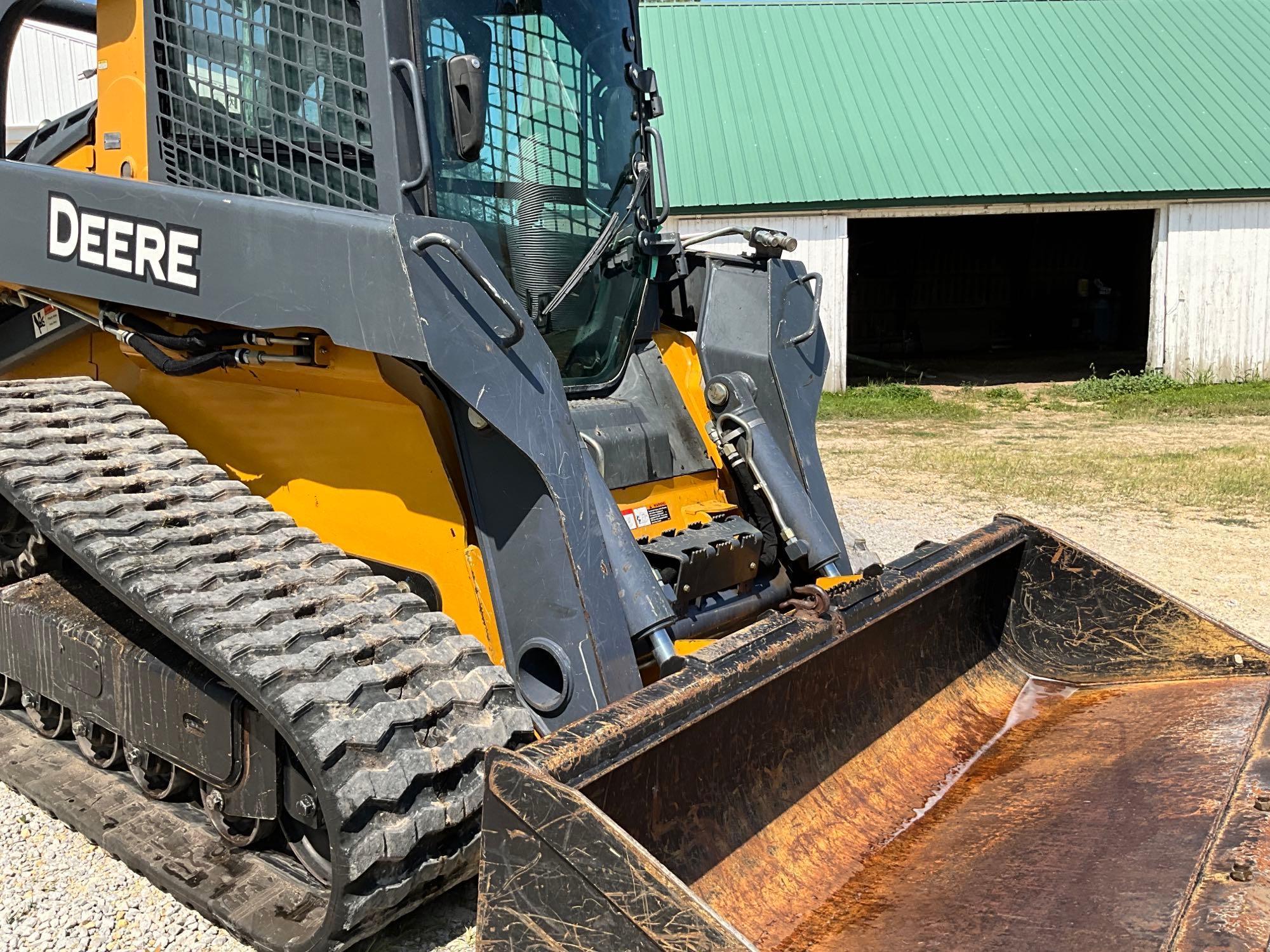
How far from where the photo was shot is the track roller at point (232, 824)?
2.92 meters

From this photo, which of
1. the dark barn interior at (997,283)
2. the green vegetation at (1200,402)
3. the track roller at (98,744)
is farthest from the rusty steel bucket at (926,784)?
the dark barn interior at (997,283)

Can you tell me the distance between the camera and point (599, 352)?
3945mm

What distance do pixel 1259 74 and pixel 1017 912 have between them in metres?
18.2

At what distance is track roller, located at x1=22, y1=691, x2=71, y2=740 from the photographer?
11.8 feet

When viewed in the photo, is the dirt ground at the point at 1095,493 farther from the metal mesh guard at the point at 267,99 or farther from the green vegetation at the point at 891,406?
the metal mesh guard at the point at 267,99

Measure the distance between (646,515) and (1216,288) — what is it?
46.5ft

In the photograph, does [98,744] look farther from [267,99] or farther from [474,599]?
[267,99]

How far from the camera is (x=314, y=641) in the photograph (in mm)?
2680

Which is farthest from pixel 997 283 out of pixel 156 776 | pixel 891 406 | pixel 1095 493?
pixel 156 776

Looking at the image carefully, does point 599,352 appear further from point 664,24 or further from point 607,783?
point 664,24

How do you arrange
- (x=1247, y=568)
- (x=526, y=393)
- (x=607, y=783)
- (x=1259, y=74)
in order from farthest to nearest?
(x=1259, y=74) < (x=1247, y=568) < (x=526, y=393) < (x=607, y=783)

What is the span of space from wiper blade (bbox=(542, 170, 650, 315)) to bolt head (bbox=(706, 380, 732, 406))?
0.59 m

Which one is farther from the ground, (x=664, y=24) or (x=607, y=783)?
(x=664, y=24)

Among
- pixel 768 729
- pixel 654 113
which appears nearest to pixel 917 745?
pixel 768 729
